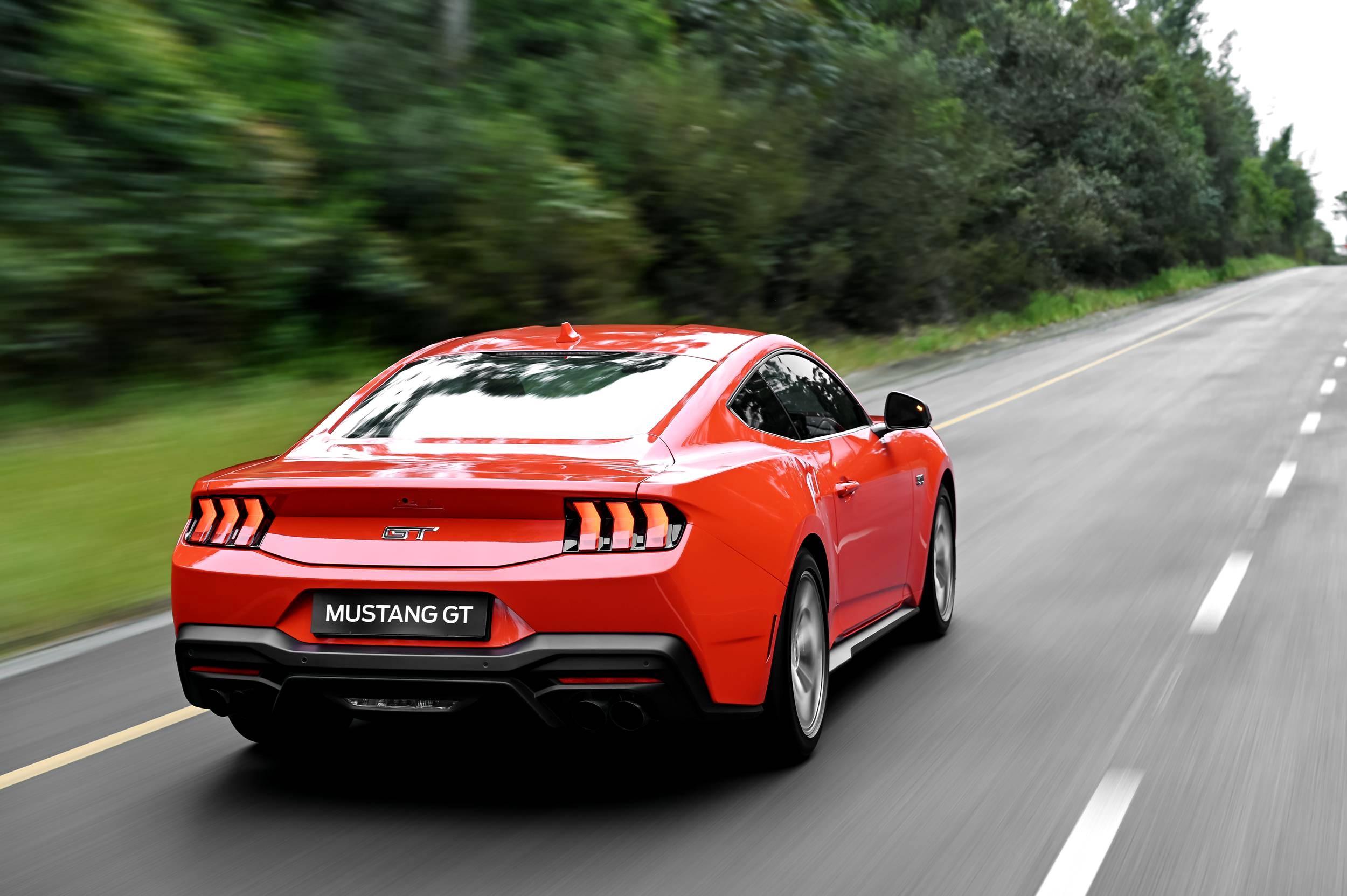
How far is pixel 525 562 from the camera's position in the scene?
4320 mm

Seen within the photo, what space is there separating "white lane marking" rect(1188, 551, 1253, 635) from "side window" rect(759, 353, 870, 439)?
2108 millimetres

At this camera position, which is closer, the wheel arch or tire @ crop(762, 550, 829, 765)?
tire @ crop(762, 550, 829, 765)

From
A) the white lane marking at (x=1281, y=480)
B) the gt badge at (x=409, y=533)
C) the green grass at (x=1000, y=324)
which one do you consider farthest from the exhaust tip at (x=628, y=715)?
the green grass at (x=1000, y=324)

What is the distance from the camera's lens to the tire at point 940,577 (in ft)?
22.9

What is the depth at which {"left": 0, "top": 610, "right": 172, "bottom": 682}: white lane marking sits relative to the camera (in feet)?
22.6

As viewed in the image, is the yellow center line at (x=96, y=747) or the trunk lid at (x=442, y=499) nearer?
the trunk lid at (x=442, y=499)

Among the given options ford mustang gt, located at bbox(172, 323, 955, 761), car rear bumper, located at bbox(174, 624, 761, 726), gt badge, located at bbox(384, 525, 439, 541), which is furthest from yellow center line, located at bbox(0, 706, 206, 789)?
gt badge, located at bbox(384, 525, 439, 541)

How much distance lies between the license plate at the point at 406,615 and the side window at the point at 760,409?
1338 mm

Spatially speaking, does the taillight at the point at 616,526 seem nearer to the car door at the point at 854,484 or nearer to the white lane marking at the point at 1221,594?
the car door at the point at 854,484

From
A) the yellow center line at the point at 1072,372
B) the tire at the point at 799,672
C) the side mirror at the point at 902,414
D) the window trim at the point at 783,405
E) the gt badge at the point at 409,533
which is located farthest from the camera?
the yellow center line at the point at 1072,372

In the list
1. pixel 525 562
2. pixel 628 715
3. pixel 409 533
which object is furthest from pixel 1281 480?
pixel 409 533

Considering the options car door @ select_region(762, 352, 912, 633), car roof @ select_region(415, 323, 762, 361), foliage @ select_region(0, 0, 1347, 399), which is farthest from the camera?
foliage @ select_region(0, 0, 1347, 399)

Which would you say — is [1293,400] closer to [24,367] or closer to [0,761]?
[24,367]

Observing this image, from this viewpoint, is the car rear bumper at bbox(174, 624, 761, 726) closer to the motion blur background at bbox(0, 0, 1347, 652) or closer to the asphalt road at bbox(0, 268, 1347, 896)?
the asphalt road at bbox(0, 268, 1347, 896)
